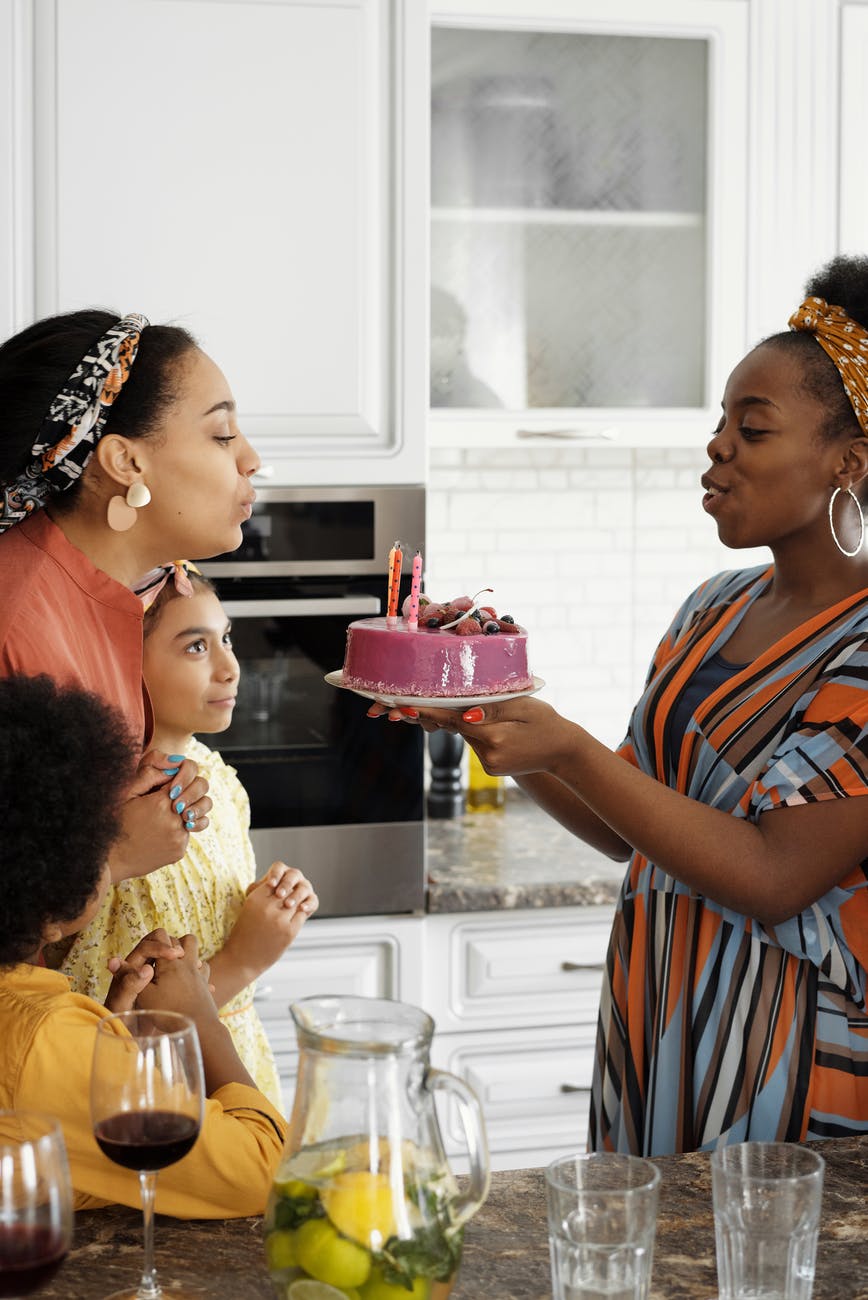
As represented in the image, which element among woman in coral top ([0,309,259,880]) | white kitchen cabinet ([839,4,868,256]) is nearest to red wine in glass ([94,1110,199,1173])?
woman in coral top ([0,309,259,880])

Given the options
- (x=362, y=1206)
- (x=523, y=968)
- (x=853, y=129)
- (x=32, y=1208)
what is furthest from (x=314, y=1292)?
(x=853, y=129)

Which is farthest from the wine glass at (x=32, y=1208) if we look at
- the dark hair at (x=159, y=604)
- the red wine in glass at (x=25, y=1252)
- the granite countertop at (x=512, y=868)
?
the granite countertop at (x=512, y=868)

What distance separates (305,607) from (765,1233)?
5.70 feet

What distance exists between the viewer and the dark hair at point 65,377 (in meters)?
1.54

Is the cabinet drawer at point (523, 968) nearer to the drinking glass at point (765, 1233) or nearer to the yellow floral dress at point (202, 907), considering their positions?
the yellow floral dress at point (202, 907)

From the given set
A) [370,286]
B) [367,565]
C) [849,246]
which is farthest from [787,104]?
[367,565]

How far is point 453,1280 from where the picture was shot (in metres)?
0.89

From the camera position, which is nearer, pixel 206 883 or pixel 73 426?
pixel 73 426

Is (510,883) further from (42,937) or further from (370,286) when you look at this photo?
(42,937)

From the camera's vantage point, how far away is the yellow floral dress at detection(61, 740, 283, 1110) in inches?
72.7

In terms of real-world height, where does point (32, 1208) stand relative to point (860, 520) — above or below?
below

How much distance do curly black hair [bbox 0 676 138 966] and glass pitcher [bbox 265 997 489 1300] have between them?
0.26 meters

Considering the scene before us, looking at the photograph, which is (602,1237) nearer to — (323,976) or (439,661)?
(439,661)

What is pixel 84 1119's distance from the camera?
3.59 feet
